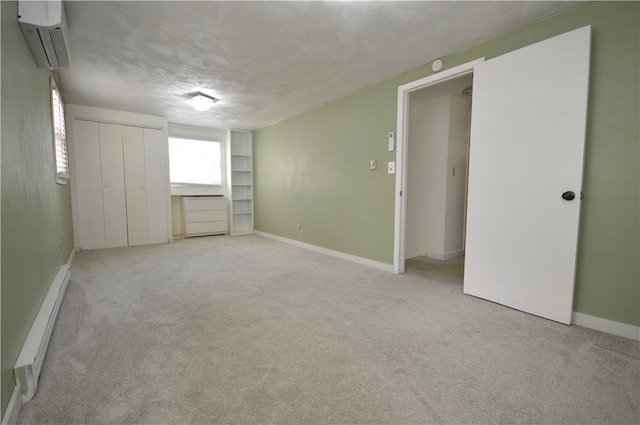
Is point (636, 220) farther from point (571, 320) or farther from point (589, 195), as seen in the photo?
point (571, 320)

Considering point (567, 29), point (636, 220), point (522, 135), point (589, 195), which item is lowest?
point (636, 220)

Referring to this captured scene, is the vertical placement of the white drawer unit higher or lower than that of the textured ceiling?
lower

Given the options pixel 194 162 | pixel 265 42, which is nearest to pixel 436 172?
pixel 265 42

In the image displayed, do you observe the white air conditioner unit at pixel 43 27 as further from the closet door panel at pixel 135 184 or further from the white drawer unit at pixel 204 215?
the white drawer unit at pixel 204 215

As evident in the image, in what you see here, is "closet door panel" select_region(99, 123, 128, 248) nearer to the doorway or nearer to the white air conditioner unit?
the white air conditioner unit

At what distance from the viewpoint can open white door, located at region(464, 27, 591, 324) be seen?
203cm

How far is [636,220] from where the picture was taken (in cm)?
187

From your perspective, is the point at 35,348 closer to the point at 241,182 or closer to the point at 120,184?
the point at 120,184

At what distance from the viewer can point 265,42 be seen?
2.52 metres

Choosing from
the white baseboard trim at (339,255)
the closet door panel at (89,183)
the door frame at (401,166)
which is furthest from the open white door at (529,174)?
the closet door panel at (89,183)

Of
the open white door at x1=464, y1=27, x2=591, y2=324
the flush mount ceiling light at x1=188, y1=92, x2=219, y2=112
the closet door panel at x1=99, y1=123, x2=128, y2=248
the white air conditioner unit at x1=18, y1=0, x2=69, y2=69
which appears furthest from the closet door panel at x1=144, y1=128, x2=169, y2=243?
the open white door at x1=464, y1=27, x2=591, y2=324

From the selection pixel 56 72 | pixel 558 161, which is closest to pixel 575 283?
pixel 558 161

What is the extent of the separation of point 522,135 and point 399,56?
1.36m

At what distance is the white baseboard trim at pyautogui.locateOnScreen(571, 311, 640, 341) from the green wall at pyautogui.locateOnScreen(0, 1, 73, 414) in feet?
10.9
